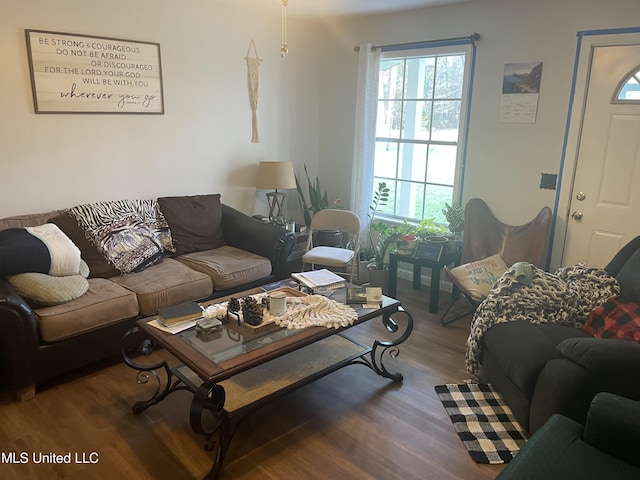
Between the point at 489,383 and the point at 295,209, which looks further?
the point at 295,209

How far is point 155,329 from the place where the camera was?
2365 mm

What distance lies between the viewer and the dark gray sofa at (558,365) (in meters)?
2.02

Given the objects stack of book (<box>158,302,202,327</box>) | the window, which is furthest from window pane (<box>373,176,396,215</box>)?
stack of book (<box>158,302,202,327</box>)

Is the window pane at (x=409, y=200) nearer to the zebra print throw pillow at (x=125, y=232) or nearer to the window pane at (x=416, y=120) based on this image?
the window pane at (x=416, y=120)

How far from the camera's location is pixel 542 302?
2.73 metres

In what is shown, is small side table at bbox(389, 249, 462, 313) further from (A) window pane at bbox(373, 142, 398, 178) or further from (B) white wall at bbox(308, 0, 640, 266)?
(A) window pane at bbox(373, 142, 398, 178)

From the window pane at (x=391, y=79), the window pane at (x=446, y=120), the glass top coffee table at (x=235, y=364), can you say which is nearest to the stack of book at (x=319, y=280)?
the glass top coffee table at (x=235, y=364)

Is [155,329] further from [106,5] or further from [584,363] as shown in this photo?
[106,5]

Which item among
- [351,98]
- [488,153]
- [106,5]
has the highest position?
Answer: [106,5]

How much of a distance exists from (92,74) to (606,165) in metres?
3.63

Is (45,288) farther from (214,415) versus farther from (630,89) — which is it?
(630,89)

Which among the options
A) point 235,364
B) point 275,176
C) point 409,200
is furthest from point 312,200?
point 235,364

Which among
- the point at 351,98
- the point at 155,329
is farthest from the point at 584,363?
the point at 351,98

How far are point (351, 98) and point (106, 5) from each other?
223cm
